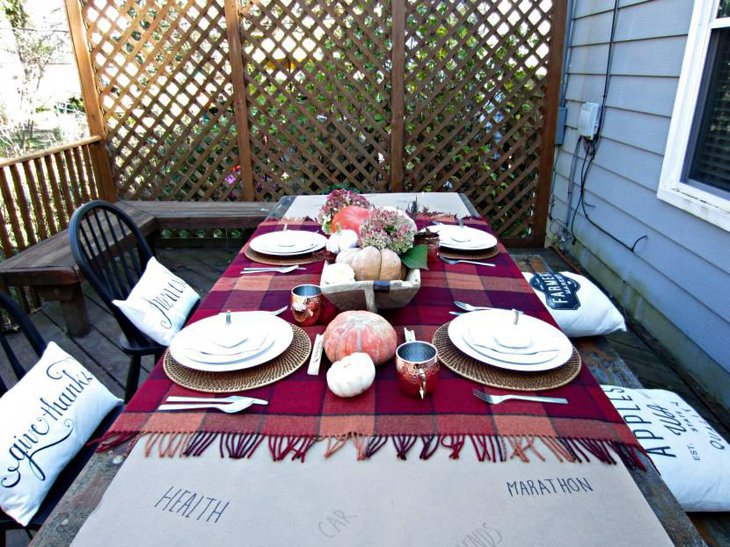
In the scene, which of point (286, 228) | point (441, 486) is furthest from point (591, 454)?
point (286, 228)

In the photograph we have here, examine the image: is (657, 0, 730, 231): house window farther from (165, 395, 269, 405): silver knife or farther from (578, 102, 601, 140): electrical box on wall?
(165, 395, 269, 405): silver knife

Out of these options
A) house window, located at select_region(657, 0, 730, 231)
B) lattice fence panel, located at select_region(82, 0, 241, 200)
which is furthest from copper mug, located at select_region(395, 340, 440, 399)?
lattice fence panel, located at select_region(82, 0, 241, 200)

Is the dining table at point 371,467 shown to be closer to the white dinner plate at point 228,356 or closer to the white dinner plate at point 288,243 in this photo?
the white dinner plate at point 228,356

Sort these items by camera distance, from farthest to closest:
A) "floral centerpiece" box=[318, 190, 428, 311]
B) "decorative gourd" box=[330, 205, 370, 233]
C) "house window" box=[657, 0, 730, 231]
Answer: "house window" box=[657, 0, 730, 231] → "decorative gourd" box=[330, 205, 370, 233] → "floral centerpiece" box=[318, 190, 428, 311]

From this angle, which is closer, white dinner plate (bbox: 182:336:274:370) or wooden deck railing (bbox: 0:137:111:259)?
white dinner plate (bbox: 182:336:274:370)

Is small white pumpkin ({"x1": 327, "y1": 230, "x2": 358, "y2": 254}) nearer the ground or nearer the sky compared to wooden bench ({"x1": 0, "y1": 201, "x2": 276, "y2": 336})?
nearer the sky

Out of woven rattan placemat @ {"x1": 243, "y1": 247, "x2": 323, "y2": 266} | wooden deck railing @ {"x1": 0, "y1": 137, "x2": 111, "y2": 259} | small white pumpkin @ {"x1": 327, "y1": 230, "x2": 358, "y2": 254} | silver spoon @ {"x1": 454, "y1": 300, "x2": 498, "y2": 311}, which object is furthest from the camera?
wooden deck railing @ {"x1": 0, "y1": 137, "x2": 111, "y2": 259}

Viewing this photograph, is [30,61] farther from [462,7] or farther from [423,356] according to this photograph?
[423,356]

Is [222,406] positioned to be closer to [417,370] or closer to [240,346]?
[240,346]

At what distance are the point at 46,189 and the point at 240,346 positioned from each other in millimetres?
2604

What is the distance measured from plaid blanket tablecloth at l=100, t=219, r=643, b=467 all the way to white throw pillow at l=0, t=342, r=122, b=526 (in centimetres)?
23

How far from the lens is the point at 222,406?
0.90m

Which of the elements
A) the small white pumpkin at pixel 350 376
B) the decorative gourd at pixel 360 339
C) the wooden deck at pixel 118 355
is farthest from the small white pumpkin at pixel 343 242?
the wooden deck at pixel 118 355

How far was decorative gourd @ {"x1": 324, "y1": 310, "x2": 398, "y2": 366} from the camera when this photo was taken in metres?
1.00
